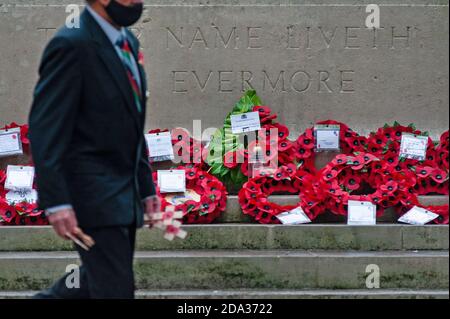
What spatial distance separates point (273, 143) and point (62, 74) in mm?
3626

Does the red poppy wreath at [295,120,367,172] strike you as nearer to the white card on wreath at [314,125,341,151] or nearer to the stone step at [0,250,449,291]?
the white card on wreath at [314,125,341,151]

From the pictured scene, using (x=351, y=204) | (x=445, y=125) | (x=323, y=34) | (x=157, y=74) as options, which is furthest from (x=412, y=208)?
(x=157, y=74)

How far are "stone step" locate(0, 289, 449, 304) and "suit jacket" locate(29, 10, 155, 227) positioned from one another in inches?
85.2

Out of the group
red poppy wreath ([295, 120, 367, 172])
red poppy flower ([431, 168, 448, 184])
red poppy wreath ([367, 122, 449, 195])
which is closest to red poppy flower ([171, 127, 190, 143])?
red poppy wreath ([295, 120, 367, 172])

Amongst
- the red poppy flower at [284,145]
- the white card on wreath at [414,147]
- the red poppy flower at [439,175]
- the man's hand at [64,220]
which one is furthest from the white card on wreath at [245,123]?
the man's hand at [64,220]

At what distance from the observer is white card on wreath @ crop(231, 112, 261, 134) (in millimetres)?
6945

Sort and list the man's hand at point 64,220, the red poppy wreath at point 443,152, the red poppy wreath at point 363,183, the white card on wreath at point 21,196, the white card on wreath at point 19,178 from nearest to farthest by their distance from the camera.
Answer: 1. the man's hand at point 64,220
2. the red poppy wreath at point 363,183
3. the white card on wreath at point 21,196
4. the white card on wreath at point 19,178
5. the red poppy wreath at point 443,152

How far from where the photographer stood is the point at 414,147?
22.5ft

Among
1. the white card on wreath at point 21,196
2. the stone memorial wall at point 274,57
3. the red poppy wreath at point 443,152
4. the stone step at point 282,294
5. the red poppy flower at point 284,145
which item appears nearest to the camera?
the stone step at point 282,294

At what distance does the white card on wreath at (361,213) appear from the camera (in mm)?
6301

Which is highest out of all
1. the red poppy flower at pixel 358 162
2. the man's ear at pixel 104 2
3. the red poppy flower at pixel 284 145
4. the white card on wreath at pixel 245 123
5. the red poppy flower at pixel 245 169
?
the man's ear at pixel 104 2

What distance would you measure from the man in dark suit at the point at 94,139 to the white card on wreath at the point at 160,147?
3.24 meters

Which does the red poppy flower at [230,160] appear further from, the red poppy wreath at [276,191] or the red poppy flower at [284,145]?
the red poppy flower at [284,145]

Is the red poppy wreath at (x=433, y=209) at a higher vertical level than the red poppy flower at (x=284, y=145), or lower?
lower
